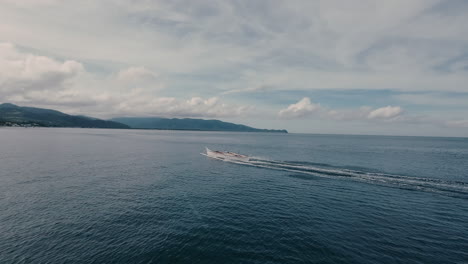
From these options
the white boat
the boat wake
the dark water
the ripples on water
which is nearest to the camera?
the dark water

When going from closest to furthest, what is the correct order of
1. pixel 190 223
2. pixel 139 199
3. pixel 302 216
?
1. pixel 190 223
2. pixel 302 216
3. pixel 139 199

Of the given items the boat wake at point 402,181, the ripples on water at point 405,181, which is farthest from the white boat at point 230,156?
the ripples on water at point 405,181

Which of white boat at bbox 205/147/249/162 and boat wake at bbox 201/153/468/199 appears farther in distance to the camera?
white boat at bbox 205/147/249/162

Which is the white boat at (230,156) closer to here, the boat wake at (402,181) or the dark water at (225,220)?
the boat wake at (402,181)

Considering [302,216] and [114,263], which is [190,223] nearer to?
[114,263]

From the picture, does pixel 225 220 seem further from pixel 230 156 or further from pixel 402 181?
pixel 230 156

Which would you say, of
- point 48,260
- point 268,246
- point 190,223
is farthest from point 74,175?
point 268,246

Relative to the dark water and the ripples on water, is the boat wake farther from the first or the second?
the dark water

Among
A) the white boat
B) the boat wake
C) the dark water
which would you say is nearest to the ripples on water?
the boat wake

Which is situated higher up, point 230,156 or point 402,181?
point 230,156

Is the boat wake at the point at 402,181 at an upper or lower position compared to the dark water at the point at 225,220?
upper

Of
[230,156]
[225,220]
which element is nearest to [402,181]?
[225,220]
